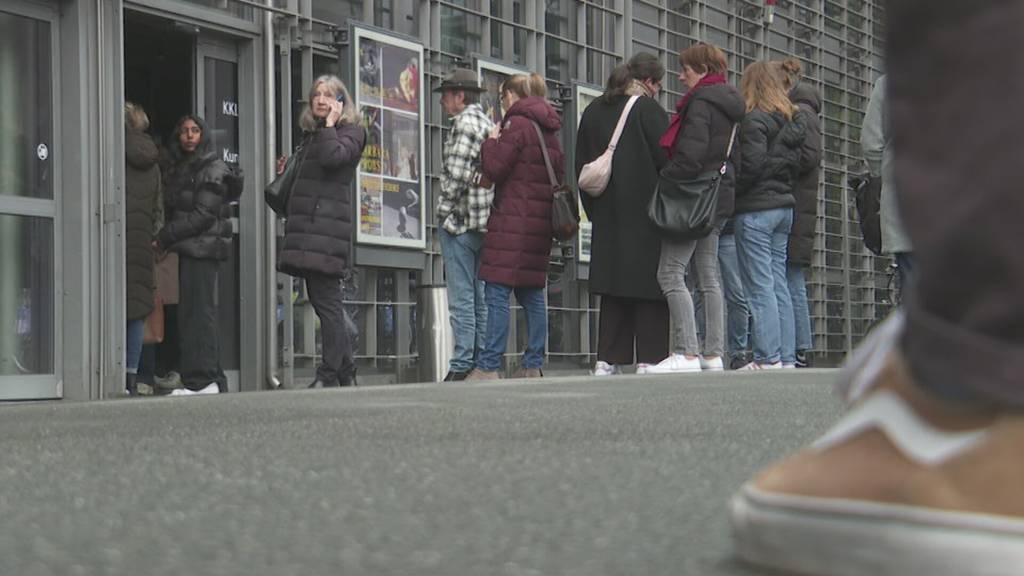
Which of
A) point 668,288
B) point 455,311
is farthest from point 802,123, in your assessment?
point 455,311

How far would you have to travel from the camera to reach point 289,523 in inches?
71.6

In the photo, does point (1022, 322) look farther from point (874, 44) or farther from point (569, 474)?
point (874, 44)

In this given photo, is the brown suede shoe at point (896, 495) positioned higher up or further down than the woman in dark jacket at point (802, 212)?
further down

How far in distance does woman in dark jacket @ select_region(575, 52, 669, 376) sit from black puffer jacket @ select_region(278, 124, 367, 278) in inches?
→ 56.1

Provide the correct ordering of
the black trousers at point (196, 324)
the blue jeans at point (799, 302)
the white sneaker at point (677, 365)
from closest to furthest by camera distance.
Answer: the black trousers at point (196, 324) < the white sneaker at point (677, 365) < the blue jeans at point (799, 302)

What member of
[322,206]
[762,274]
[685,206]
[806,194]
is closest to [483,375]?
[322,206]

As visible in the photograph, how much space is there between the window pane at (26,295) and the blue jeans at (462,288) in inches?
89.4

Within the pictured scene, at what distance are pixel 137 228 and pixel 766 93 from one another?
3.75m

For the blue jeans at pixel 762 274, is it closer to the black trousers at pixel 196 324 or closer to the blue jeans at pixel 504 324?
the blue jeans at pixel 504 324

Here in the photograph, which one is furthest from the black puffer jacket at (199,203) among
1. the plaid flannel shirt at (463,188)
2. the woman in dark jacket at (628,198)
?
the woman in dark jacket at (628,198)

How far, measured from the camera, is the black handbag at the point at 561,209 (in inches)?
371

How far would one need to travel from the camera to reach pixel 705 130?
9.16 metres

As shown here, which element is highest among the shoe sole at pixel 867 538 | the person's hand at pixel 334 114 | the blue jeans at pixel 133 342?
the person's hand at pixel 334 114

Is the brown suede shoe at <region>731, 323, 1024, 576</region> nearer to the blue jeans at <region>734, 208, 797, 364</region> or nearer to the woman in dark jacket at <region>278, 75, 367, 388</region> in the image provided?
the woman in dark jacket at <region>278, 75, 367, 388</region>
